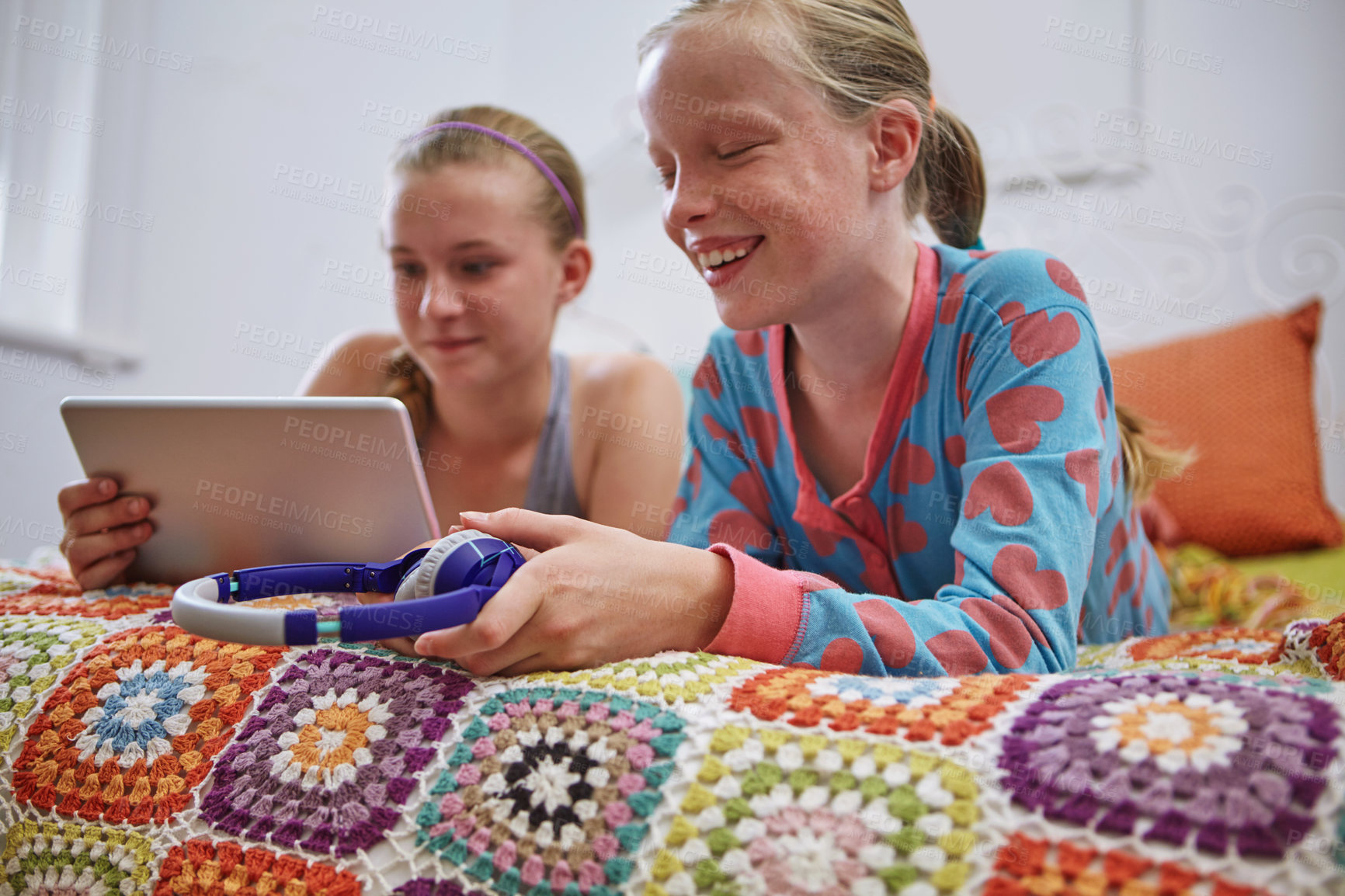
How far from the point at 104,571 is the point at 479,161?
0.66m

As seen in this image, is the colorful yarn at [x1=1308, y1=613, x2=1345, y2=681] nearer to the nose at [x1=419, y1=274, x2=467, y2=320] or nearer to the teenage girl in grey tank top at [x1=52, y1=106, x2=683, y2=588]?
the teenage girl in grey tank top at [x1=52, y1=106, x2=683, y2=588]

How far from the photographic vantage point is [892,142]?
2.70 feet

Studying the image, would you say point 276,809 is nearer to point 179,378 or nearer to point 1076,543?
point 1076,543

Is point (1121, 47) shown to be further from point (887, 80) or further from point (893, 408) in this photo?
point (893, 408)

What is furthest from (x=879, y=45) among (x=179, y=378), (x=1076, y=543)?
(x=179, y=378)

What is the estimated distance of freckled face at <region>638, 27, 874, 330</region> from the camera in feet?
2.44

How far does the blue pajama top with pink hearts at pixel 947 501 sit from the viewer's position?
1.93 feet

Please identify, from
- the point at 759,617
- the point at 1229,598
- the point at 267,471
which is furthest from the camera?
the point at 1229,598

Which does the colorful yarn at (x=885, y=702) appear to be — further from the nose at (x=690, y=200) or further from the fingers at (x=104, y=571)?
the fingers at (x=104, y=571)

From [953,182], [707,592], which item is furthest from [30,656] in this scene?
[953,182]

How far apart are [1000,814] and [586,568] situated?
265mm

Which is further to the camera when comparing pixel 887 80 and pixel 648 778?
pixel 887 80

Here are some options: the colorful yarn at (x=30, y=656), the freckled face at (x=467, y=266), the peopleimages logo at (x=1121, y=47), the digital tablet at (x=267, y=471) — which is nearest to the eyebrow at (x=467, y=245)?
the freckled face at (x=467, y=266)

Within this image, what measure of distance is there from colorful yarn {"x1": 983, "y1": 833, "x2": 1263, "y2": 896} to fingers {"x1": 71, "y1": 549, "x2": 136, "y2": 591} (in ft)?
2.63
